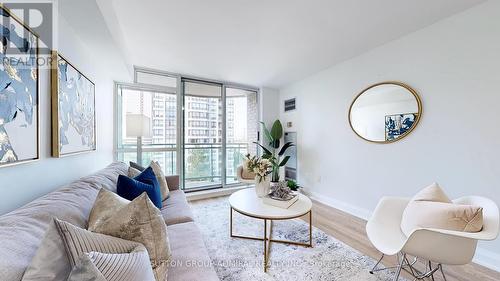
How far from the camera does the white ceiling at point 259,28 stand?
1.74m

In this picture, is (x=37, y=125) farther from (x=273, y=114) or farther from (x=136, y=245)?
(x=273, y=114)

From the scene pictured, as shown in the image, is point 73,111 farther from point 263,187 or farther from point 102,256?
point 263,187

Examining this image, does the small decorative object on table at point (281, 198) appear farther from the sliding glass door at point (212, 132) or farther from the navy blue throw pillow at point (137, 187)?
the sliding glass door at point (212, 132)

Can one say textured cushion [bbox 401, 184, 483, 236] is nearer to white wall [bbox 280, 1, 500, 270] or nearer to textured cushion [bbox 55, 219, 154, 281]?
white wall [bbox 280, 1, 500, 270]

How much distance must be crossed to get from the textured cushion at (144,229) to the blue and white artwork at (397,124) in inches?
108

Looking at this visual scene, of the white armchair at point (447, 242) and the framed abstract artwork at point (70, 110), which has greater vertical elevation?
the framed abstract artwork at point (70, 110)

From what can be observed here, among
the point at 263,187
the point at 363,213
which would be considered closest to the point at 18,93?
the point at 263,187

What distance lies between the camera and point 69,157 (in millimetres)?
1670

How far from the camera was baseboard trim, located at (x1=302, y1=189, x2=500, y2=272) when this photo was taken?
1.66 m

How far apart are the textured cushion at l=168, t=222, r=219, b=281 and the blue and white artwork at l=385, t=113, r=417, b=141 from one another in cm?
256

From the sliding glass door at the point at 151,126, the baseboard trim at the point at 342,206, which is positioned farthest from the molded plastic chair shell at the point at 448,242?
the sliding glass door at the point at 151,126

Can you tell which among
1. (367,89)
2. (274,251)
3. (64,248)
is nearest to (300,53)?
(367,89)

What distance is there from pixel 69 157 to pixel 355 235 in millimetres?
3089

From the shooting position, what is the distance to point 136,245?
2.69ft
